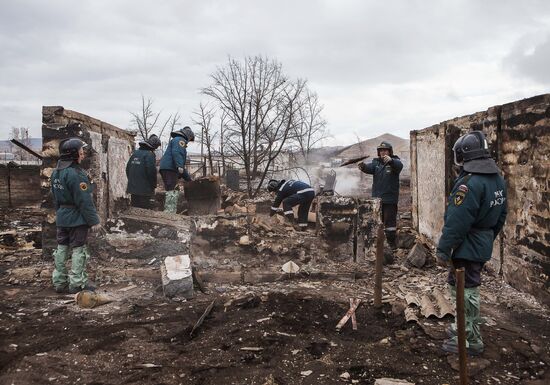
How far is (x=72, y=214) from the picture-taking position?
5.21 m

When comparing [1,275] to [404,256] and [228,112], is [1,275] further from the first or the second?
[228,112]

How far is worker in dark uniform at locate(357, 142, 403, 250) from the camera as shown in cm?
730

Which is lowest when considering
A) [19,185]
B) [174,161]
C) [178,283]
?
[178,283]

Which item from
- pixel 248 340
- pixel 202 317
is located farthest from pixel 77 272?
pixel 248 340

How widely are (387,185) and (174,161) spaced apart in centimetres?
384

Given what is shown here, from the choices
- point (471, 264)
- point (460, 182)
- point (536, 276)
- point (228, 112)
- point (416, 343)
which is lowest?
point (416, 343)

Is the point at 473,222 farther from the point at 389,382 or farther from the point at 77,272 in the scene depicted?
the point at 77,272

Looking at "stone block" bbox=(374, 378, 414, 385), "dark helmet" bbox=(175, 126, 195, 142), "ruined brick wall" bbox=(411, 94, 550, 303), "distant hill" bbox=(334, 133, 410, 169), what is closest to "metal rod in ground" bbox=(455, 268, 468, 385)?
"stone block" bbox=(374, 378, 414, 385)

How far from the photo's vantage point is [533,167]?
4938 millimetres

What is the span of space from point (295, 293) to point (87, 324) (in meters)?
2.32

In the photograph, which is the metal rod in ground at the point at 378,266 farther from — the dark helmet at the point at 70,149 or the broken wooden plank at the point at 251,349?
the dark helmet at the point at 70,149

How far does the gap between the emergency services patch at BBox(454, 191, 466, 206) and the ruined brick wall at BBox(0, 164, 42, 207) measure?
15.1 metres

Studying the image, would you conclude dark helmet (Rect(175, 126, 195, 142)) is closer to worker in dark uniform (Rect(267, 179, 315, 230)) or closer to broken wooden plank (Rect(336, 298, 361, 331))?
worker in dark uniform (Rect(267, 179, 315, 230))

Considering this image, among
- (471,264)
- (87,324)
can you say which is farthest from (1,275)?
(471,264)
